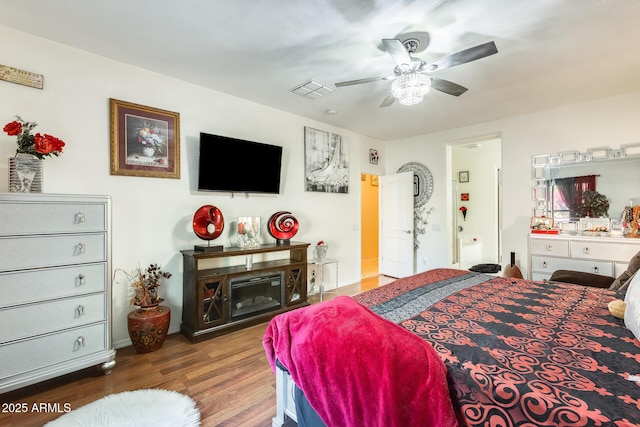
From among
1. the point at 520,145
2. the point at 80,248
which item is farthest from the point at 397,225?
the point at 80,248

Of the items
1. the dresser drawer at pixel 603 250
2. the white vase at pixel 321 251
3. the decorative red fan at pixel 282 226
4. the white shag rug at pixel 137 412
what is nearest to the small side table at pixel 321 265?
the white vase at pixel 321 251

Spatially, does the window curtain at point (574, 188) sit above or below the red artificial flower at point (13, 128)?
below

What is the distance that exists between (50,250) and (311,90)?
2.76 meters

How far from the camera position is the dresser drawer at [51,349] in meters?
1.88

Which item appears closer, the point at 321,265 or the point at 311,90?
the point at 311,90

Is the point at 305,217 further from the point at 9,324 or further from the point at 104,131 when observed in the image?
the point at 9,324

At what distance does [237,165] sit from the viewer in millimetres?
3451

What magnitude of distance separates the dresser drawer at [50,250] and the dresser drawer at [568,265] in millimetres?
4720

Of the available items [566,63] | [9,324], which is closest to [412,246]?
[566,63]

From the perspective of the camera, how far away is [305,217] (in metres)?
4.34

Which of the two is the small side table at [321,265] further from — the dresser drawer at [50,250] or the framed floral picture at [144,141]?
the dresser drawer at [50,250]

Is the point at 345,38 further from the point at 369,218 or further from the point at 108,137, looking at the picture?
the point at 369,218

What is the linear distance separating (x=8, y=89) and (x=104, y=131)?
0.64m

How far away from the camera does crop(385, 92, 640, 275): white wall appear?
3479mm
